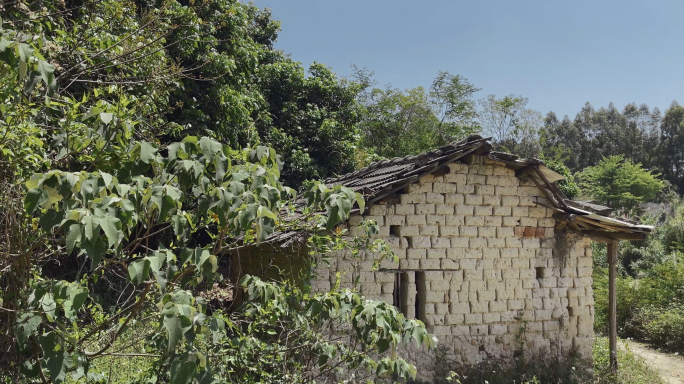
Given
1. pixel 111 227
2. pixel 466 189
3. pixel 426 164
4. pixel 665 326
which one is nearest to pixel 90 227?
pixel 111 227

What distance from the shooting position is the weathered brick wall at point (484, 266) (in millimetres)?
6887

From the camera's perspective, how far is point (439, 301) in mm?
6965

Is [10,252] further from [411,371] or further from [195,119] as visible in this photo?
[195,119]

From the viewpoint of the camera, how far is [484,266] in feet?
24.0

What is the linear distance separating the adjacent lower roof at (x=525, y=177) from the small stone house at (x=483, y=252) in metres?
0.02

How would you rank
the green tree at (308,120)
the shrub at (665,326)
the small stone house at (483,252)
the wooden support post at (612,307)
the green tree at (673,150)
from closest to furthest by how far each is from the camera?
the small stone house at (483,252) < the wooden support post at (612,307) < the shrub at (665,326) < the green tree at (308,120) < the green tree at (673,150)

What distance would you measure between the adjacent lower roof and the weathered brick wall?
0.56 ft

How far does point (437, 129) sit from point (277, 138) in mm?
10555

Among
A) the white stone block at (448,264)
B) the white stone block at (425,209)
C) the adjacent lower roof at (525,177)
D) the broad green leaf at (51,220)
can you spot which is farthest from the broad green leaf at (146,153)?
the white stone block at (448,264)

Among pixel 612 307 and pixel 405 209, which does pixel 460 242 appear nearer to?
pixel 405 209

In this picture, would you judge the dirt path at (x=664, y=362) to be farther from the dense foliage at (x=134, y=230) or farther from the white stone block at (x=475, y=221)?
the dense foliage at (x=134, y=230)

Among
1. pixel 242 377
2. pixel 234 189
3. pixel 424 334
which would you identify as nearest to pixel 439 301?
pixel 242 377

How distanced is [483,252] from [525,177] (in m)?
1.34

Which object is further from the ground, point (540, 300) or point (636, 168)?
point (636, 168)
